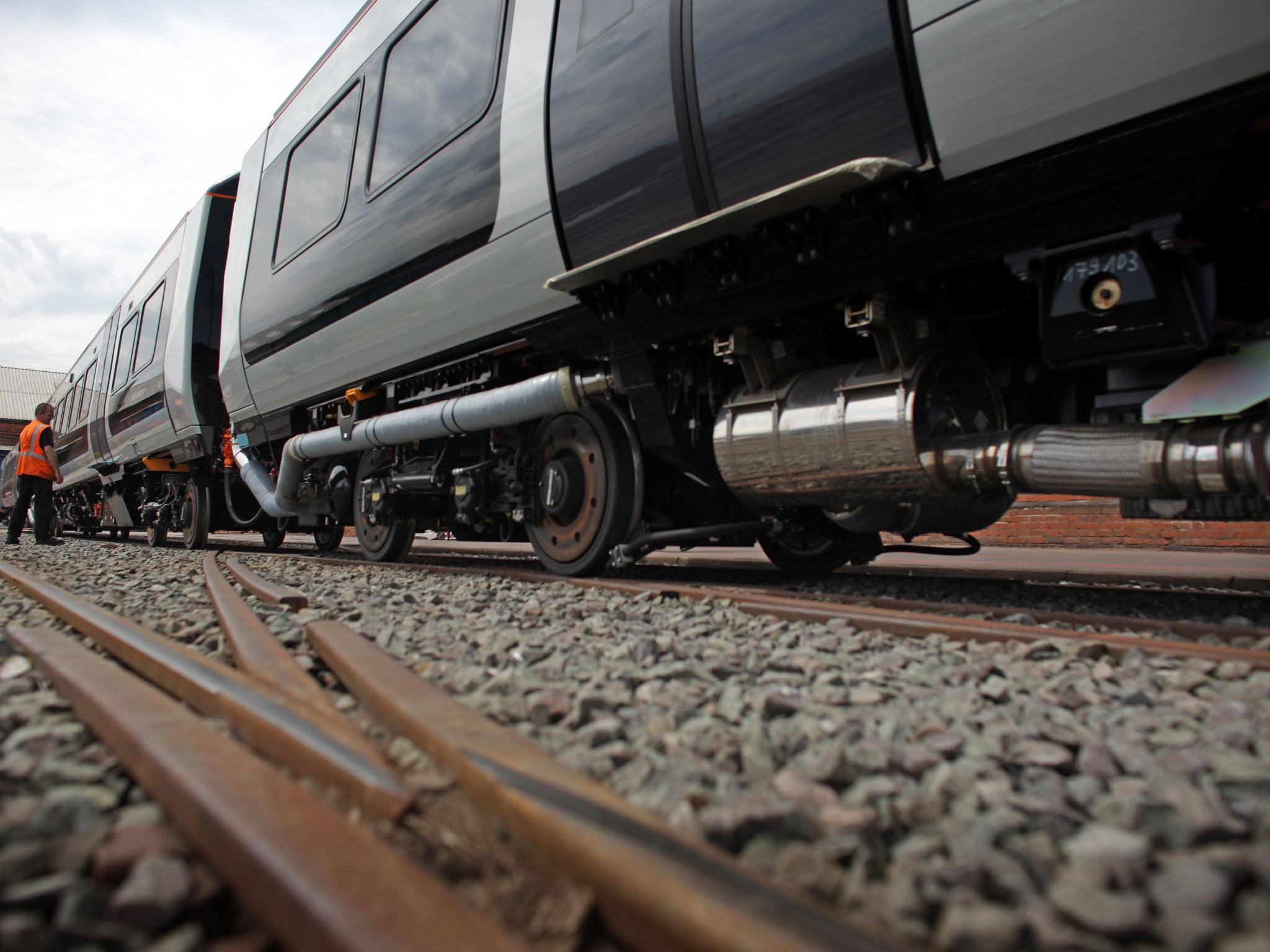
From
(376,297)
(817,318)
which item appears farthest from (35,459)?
(817,318)

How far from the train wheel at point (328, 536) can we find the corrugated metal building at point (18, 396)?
3094cm

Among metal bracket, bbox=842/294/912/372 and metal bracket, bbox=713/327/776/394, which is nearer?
metal bracket, bbox=842/294/912/372

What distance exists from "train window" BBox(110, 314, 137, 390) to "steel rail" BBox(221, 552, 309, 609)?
23.3 ft

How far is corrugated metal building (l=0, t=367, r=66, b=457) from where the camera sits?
31703 mm

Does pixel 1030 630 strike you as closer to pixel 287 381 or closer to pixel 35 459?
pixel 287 381

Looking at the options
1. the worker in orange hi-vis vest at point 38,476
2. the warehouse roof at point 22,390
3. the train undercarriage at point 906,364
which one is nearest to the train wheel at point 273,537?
the worker in orange hi-vis vest at point 38,476

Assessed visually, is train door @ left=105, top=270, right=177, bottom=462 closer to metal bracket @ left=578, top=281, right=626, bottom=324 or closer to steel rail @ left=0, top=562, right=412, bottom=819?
metal bracket @ left=578, top=281, right=626, bottom=324

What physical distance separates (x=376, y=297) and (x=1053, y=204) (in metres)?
3.56

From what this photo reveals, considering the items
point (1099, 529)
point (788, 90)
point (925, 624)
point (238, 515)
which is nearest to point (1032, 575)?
point (925, 624)

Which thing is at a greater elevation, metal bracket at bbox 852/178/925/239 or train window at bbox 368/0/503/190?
train window at bbox 368/0/503/190

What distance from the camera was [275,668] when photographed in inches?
64.2

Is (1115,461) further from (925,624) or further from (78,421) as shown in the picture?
(78,421)

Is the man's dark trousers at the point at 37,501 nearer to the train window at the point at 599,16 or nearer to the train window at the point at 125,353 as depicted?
the train window at the point at 125,353

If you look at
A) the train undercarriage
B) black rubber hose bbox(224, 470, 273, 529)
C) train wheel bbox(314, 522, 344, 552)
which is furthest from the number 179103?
black rubber hose bbox(224, 470, 273, 529)
